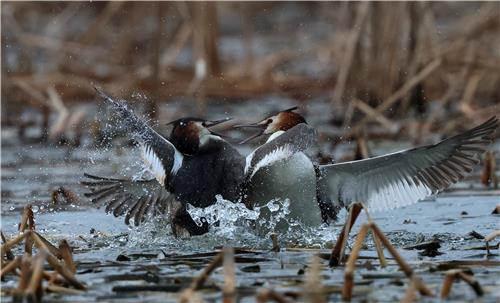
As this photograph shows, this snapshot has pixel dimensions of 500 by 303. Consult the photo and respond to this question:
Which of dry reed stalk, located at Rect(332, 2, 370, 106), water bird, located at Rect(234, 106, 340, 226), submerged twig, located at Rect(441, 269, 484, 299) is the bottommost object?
submerged twig, located at Rect(441, 269, 484, 299)

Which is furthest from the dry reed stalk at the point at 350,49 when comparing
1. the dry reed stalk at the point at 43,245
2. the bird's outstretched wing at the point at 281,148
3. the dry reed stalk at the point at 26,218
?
the dry reed stalk at the point at 43,245

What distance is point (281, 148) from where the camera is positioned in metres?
7.48

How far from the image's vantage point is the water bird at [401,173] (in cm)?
778

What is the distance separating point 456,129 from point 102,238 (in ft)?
19.9

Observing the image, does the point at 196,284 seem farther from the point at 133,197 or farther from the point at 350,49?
the point at 350,49

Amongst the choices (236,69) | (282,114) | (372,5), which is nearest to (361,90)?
(372,5)

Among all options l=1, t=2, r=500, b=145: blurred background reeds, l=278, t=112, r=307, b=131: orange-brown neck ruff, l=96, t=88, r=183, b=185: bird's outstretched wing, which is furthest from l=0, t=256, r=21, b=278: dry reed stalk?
l=1, t=2, r=500, b=145: blurred background reeds

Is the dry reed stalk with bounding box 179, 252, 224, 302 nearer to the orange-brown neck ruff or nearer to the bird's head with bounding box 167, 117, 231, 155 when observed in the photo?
the bird's head with bounding box 167, 117, 231, 155

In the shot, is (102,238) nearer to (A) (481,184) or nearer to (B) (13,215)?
(B) (13,215)

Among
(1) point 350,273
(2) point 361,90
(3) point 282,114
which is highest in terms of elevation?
(2) point 361,90

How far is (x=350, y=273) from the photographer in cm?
530

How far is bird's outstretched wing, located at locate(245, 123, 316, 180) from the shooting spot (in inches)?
294

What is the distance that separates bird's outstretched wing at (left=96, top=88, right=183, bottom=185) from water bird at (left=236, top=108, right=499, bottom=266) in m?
0.72

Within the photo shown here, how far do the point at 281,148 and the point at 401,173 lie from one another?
101 cm
